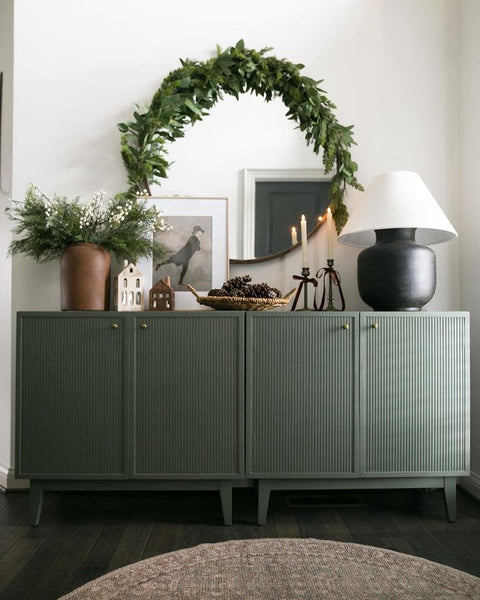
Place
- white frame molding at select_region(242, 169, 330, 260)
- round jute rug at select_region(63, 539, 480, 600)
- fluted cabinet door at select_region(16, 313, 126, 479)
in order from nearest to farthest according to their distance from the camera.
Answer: round jute rug at select_region(63, 539, 480, 600), fluted cabinet door at select_region(16, 313, 126, 479), white frame molding at select_region(242, 169, 330, 260)

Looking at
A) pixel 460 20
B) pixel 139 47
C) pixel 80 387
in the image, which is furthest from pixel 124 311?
pixel 460 20

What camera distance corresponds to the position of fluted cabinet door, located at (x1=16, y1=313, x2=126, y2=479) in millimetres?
2018

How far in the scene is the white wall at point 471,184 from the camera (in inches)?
92.6

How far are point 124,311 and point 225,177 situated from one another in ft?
2.68

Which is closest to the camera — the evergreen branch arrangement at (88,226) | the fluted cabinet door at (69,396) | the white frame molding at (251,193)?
the fluted cabinet door at (69,396)

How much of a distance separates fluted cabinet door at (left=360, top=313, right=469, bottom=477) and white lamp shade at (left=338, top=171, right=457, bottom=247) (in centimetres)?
36

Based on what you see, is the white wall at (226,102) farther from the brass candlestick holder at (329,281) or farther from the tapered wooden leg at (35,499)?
the tapered wooden leg at (35,499)

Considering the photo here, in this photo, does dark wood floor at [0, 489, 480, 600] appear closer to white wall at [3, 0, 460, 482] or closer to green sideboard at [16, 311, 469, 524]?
green sideboard at [16, 311, 469, 524]

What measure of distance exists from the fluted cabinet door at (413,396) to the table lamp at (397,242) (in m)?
0.11

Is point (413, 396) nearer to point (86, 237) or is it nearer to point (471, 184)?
point (471, 184)

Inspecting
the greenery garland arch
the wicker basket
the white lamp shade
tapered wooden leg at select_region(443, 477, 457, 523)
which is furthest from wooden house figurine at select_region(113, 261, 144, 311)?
tapered wooden leg at select_region(443, 477, 457, 523)

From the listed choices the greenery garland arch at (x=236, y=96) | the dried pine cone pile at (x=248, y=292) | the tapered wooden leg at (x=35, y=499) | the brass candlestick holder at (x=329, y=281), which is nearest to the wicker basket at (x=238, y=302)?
the dried pine cone pile at (x=248, y=292)

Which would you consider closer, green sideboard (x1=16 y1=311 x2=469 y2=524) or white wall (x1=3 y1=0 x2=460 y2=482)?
green sideboard (x1=16 y1=311 x2=469 y2=524)

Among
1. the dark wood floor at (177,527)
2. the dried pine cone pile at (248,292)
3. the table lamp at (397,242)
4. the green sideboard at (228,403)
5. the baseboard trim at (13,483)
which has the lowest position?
the dark wood floor at (177,527)
